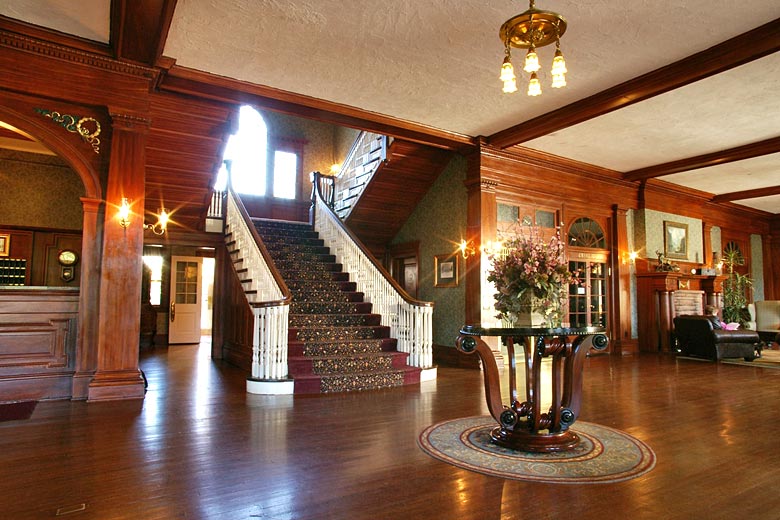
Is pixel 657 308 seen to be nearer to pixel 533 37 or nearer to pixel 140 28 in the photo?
pixel 533 37

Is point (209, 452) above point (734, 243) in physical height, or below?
below

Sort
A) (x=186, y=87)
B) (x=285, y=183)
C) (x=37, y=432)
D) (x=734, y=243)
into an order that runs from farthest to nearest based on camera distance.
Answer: (x=734, y=243) → (x=285, y=183) → (x=186, y=87) → (x=37, y=432)

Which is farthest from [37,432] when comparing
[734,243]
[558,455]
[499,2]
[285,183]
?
[734,243]

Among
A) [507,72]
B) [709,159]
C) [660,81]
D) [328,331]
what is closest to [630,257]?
[709,159]

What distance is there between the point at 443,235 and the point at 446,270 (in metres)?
0.64

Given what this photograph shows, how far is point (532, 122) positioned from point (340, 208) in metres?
4.50

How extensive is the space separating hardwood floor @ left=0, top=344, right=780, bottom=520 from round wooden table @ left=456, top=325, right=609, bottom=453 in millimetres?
634

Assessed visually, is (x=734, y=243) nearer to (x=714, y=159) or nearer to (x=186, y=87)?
(x=714, y=159)

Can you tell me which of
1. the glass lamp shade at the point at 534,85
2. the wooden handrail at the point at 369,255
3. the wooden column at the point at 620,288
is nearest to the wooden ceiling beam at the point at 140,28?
the glass lamp shade at the point at 534,85

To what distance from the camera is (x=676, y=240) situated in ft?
36.1

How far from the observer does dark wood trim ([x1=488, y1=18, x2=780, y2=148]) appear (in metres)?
4.74

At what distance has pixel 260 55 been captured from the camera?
5.19 m

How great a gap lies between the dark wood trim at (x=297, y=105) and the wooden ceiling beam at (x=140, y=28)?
438 millimetres

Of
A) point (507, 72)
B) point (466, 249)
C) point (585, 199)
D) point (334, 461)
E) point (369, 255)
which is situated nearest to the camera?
point (334, 461)
